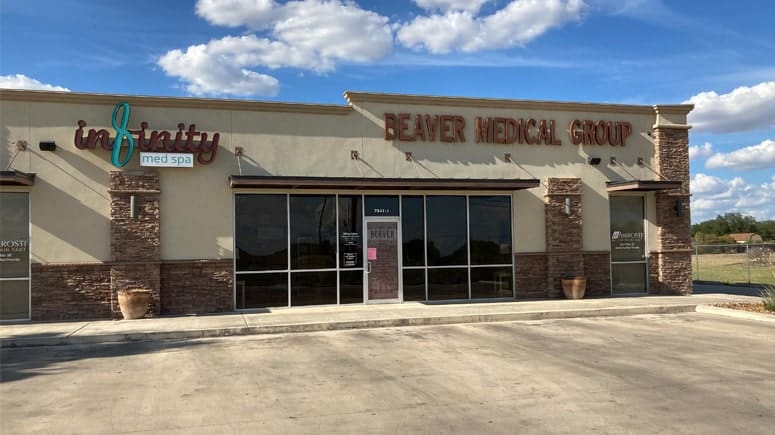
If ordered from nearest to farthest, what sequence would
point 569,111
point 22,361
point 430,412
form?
1. point 430,412
2. point 22,361
3. point 569,111

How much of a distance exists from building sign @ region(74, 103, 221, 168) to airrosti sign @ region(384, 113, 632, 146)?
500 centimetres

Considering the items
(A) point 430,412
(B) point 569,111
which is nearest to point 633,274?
(B) point 569,111

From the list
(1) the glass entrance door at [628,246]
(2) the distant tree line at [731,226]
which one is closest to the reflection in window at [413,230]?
(1) the glass entrance door at [628,246]

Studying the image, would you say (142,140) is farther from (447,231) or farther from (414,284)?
(447,231)

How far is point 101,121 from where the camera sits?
15.0 meters

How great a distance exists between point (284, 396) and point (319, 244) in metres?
8.77

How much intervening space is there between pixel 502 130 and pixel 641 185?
4348 millimetres

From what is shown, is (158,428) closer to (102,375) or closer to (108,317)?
(102,375)

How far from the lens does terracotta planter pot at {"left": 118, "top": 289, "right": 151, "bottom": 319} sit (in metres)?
14.2

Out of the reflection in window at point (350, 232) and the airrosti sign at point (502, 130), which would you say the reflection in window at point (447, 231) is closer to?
the airrosti sign at point (502, 130)

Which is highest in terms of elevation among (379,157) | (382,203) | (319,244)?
(379,157)

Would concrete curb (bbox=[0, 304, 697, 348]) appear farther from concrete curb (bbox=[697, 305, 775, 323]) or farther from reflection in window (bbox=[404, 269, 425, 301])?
reflection in window (bbox=[404, 269, 425, 301])

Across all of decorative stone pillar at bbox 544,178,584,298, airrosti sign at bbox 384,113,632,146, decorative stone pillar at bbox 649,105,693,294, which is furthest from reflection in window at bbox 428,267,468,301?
decorative stone pillar at bbox 649,105,693,294

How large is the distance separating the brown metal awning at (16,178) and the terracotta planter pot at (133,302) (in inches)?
132
